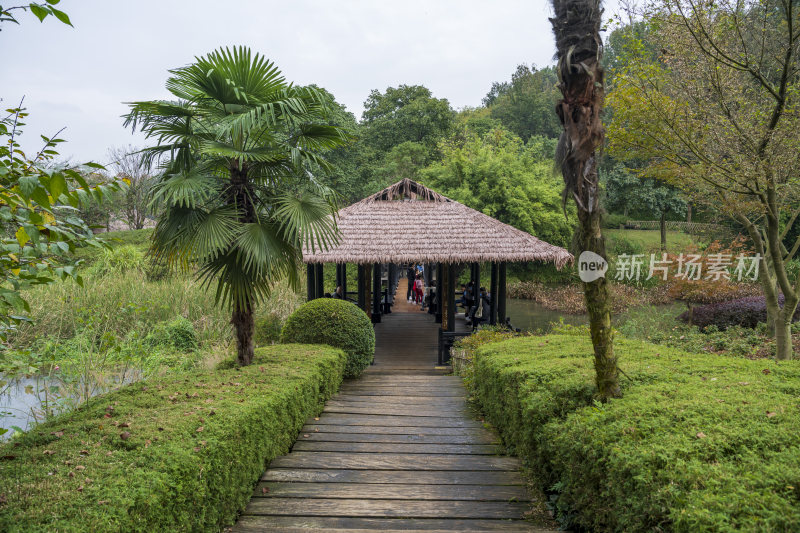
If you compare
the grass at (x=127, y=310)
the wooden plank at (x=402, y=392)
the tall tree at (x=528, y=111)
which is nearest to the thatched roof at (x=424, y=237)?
the grass at (x=127, y=310)

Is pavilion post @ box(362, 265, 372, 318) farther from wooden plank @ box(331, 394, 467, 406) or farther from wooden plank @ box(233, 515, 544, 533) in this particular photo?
wooden plank @ box(233, 515, 544, 533)

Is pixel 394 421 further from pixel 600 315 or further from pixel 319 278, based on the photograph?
pixel 319 278

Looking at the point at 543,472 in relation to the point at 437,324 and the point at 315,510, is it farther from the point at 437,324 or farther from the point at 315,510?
the point at 437,324

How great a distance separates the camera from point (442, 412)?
6.30 metres

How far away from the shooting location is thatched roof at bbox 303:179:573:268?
10547 millimetres

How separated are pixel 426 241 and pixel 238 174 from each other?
5854mm

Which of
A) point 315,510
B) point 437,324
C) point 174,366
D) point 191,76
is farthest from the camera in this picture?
point 437,324

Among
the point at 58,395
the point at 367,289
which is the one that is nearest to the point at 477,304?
the point at 367,289

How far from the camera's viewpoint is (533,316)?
20.5 meters

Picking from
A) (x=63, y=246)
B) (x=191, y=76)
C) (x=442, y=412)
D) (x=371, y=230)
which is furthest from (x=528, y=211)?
(x=63, y=246)

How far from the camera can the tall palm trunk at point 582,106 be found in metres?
3.25

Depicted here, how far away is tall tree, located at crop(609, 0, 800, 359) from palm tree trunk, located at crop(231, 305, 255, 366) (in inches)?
241

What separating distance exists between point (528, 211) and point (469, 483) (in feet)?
65.5

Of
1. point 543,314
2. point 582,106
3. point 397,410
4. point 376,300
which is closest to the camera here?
point 582,106
